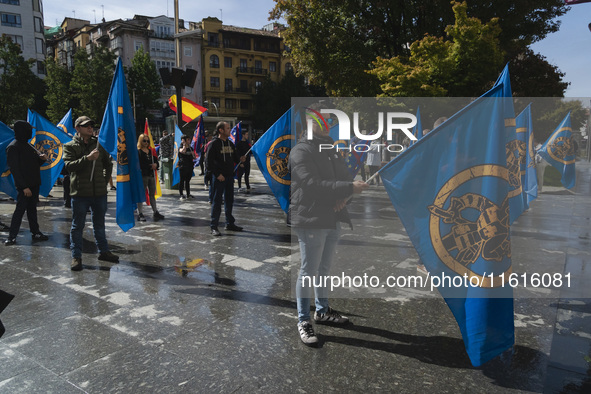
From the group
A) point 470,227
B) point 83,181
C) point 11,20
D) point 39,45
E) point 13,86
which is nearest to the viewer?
point 470,227

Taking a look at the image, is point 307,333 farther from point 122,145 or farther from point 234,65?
point 234,65

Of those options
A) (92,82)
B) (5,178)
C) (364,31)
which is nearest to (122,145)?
(5,178)

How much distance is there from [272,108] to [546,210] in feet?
182

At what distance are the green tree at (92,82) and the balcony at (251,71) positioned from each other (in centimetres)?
2299

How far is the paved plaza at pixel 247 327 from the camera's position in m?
3.26

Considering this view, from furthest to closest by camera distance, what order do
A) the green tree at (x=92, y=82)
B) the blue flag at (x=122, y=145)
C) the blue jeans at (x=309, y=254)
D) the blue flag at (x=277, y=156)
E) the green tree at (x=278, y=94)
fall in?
the green tree at (x=278, y=94)
the green tree at (x=92, y=82)
the blue flag at (x=277, y=156)
the blue flag at (x=122, y=145)
the blue jeans at (x=309, y=254)

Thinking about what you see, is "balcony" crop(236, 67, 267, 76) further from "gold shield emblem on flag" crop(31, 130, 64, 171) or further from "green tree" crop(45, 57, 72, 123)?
"gold shield emblem on flag" crop(31, 130, 64, 171)

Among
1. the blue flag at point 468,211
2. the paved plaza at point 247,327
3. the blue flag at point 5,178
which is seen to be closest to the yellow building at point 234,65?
the blue flag at point 5,178

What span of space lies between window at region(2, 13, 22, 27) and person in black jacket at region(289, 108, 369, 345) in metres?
77.0

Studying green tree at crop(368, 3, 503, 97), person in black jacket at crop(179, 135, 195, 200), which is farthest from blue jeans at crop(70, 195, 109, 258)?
green tree at crop(368, 3, 503, 97)

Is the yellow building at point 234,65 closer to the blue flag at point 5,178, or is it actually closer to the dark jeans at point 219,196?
the blue flag at point 5,178

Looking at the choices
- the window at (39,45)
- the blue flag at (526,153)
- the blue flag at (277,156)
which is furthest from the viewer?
the window at (39,45)

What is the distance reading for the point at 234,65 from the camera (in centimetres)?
7144

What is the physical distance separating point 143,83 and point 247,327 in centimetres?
5942
